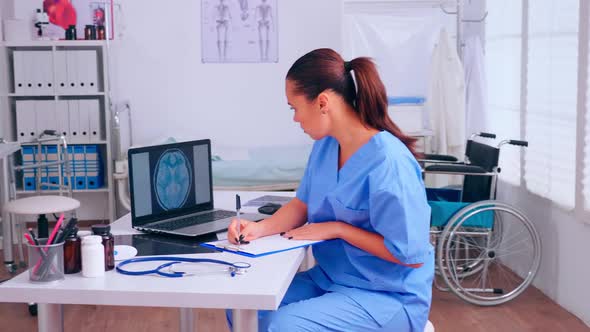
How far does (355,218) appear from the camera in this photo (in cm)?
196

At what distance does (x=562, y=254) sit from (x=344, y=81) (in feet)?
6.41

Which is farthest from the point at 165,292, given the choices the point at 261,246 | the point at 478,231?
the point at 478,231

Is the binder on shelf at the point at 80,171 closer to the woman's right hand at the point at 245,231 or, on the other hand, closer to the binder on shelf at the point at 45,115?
the binder on shelf at the point at 45,115

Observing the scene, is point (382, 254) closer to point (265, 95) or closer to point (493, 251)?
point (493, 251)

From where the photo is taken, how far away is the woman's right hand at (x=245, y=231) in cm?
199

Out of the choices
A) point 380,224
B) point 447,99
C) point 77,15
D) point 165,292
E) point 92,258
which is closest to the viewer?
point 165,292

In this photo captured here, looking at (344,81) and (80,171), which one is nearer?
(344,81)

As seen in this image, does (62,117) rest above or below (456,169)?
above

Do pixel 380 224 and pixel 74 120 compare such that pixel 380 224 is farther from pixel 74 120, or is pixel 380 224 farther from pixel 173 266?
pixel 74 120

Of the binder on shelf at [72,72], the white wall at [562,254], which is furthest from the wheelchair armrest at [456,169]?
the binder on shelf at [72,72]

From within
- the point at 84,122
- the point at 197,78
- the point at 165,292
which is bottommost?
the point at 165,292

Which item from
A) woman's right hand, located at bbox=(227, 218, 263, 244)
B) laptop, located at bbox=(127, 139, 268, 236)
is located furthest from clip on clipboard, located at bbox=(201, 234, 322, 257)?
laptop, located at bbox=(127, 139, 268, 236)

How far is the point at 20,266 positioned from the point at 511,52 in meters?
2.92

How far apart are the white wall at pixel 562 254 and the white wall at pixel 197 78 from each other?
213cm
